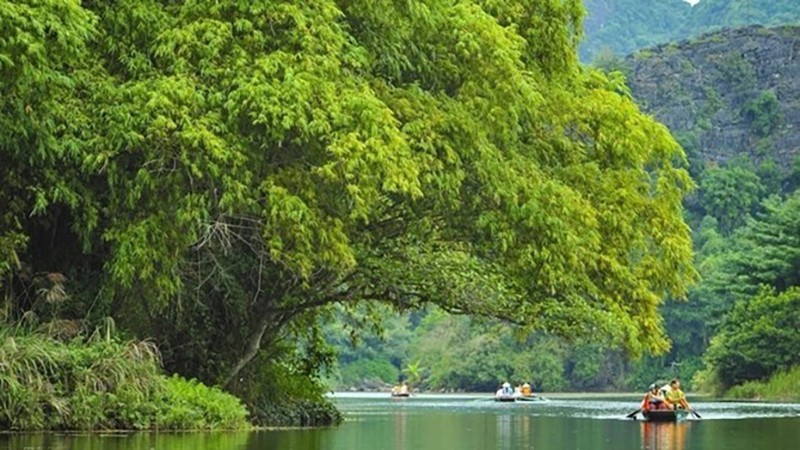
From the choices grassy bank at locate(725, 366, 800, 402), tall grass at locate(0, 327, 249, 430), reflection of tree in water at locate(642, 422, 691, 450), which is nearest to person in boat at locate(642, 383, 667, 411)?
reflection of tree in water at locate(642, 422, 691, 450)

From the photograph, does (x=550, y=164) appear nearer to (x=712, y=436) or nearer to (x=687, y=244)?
(x=687, y=244)

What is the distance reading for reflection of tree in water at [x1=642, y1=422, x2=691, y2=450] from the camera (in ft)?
66.6

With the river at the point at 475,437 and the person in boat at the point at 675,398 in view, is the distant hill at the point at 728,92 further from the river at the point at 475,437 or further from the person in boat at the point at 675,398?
the river at the point at 475,437

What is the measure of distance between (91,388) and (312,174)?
3.70m

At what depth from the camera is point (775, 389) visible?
58281mm

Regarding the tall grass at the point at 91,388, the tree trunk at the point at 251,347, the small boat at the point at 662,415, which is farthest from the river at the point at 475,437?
the tree trunk at the point at 251,347

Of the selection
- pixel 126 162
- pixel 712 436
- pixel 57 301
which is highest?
pixel 126 162

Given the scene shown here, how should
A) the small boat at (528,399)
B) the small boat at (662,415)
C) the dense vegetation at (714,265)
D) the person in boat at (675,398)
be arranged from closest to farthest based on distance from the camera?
the small boat at (662,415) < the person in boat at (675,398) < the small boat at (528,399) < the dense vegetation at (714,265)

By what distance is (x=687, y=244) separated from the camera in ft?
80.2

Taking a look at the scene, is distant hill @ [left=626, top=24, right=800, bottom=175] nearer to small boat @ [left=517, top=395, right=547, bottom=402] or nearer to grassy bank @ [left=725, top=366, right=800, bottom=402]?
grassy bank @ [left=725, top=366, right=800, bottom=402]

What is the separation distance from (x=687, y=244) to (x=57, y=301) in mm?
9257

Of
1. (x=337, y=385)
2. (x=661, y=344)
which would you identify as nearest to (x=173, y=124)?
(x=661, y=344)

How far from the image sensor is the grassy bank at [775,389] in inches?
2259

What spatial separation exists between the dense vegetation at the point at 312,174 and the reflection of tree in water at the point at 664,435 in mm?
1349
